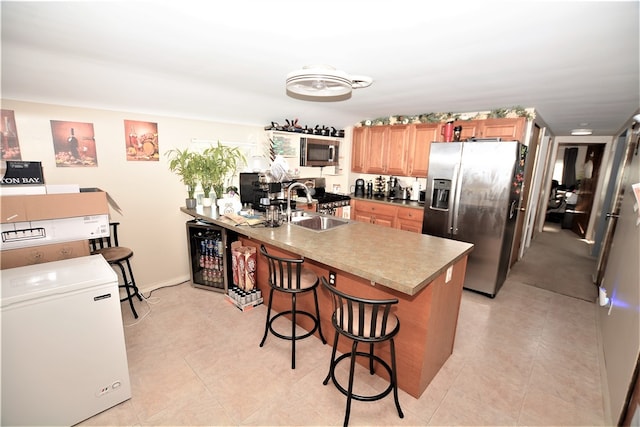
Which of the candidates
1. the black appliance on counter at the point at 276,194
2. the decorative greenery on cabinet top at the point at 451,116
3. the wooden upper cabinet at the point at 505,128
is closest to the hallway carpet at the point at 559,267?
the wooden upper cabinet at the point at 505,128

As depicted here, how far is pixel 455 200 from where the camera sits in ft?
11.3

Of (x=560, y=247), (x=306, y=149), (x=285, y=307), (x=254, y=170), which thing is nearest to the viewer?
(x=285, y=307)

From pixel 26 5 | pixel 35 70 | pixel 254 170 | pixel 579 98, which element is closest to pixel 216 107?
pixel 254 170

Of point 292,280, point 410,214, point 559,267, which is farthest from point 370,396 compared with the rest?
point 559,267

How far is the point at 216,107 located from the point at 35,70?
1468mm

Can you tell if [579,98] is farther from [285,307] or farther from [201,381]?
[201,381]

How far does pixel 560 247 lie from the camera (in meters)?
5.51

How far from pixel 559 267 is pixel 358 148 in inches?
148

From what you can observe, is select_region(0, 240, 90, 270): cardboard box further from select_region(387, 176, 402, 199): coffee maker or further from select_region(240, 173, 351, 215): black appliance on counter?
select_region(387, 176, 402, 199): coffee maker

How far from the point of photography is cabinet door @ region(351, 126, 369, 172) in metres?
4.89

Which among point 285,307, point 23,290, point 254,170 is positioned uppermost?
point 254,170

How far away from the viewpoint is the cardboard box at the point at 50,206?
1733 millimetres

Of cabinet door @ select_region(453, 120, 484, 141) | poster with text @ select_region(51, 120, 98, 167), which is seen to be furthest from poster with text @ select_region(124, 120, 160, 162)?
cabinet door @ select_region(453, 120, 484, 141)

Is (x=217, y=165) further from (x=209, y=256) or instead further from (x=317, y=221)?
(x=317, y=221)
